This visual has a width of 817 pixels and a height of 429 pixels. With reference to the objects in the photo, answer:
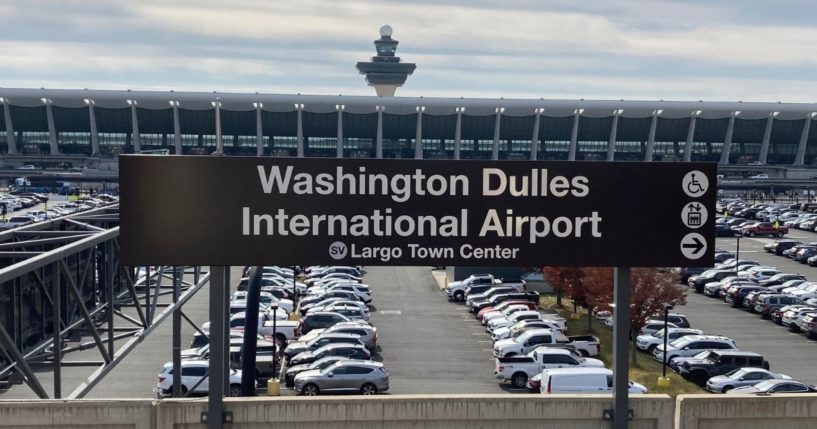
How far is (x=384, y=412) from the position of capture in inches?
298

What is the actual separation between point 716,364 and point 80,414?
1988 cm

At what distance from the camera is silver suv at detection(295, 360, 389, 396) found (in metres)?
22.2

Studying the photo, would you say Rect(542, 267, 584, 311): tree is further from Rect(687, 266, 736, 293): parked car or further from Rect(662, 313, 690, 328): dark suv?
Rect(687, 266, 736, 293): parked car

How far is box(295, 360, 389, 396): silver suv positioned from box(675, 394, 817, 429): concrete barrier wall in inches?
588

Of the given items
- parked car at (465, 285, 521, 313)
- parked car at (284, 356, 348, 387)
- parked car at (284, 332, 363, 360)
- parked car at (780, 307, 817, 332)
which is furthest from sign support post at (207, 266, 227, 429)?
parked car at (465, 285, 521, 313)

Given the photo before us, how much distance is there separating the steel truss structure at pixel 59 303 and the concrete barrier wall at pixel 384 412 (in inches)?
106

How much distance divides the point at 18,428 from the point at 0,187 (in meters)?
79.6

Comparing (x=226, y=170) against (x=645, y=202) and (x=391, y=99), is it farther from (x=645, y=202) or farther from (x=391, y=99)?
(x=391, y=99)

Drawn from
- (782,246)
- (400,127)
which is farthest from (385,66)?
(782,246)

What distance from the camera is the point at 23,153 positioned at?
3890 inches

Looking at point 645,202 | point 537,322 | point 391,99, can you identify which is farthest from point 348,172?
point 391,99

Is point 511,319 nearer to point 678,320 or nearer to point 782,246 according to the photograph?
point 678,320

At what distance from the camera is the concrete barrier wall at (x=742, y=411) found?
7738mm

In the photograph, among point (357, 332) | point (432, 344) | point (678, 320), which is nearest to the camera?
point (357, 332)
